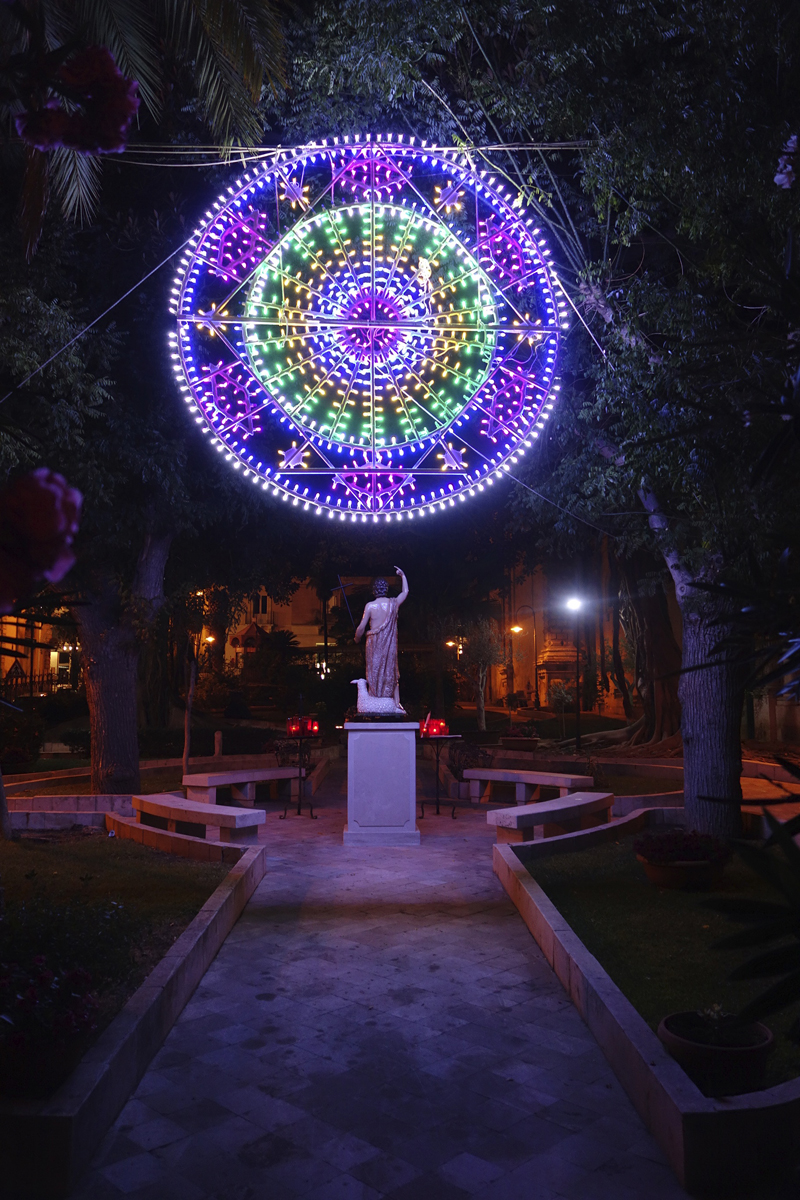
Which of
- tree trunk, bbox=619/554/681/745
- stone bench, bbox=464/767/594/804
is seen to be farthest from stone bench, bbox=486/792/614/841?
tree trunk, bbox=619/554/681/745

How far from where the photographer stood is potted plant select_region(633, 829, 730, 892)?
9148 mm

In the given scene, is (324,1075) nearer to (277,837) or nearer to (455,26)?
(277,837)

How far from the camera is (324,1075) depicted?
5.36 m

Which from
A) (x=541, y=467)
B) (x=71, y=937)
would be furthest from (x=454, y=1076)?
(x=541, y=467)

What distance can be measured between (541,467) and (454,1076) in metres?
10.5

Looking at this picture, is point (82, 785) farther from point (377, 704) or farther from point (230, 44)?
point (230, 44)

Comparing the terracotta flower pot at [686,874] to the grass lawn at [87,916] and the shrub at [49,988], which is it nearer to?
the grass lawn at [87,916]

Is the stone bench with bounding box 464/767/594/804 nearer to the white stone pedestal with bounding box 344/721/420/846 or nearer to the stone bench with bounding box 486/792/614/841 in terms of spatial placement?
the stone bench with bounding box 486/792/614/841

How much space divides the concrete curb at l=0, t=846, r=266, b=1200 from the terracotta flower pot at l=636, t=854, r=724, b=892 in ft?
16.4

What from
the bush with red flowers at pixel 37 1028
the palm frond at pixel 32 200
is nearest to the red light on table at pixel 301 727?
the palm frond at pixel 32 200

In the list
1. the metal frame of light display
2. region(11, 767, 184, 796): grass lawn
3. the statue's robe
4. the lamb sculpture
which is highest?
the metal frame of light display

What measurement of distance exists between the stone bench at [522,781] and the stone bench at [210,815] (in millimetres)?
5736

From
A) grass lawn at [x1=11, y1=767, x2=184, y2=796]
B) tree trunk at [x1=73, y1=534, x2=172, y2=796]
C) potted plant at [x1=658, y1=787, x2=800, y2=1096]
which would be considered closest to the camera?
potted plant at [x1=658, y1=787, x2=800, y2=1096]

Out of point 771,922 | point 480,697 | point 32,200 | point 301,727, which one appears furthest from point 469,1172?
point 480,697
